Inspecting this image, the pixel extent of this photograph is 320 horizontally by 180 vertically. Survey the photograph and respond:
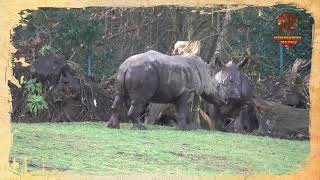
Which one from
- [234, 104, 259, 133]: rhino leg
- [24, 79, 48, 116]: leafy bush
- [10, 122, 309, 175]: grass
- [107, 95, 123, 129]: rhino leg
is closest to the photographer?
[10, 122, 309, 175]: grass

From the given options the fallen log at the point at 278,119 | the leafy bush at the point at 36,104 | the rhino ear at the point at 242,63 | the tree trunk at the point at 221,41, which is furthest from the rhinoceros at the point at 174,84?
the leafy bush at the point at 36,104

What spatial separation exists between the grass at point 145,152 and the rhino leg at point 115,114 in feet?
0.34

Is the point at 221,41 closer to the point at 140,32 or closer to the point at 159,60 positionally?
the point at 159,60

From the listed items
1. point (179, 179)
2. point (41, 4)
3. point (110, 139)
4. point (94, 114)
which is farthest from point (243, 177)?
point (41, 4)

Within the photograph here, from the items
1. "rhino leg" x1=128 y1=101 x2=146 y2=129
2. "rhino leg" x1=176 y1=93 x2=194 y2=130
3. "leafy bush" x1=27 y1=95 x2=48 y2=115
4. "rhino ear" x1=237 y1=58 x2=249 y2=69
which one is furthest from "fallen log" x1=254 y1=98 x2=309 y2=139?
"leafy bush" x1=27 y1=95 x2=48 y2=115

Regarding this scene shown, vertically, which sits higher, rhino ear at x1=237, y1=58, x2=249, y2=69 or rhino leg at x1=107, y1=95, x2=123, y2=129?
rhino ear at x1=237, y1=58, x2=249, y2=69

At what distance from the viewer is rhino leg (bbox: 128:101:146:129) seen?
22.3 ft

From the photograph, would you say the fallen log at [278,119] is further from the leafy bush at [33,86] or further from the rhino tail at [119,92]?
the leafy bush at [33,86]

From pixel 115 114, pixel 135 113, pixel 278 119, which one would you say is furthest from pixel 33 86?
pixel 278 119

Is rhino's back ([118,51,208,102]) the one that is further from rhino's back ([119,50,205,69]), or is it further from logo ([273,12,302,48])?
logo ([273,12,302,48])

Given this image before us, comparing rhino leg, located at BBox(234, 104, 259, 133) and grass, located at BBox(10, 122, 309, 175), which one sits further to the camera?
rhino leg, located at BBox(234, 104, 259, 133)

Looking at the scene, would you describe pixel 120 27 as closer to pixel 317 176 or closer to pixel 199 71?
pixel 199 71

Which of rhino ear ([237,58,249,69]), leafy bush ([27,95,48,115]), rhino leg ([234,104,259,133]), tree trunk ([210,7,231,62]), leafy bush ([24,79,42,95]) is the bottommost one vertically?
rhino leg ([234,104,259,133])

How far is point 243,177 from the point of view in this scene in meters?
6.23
